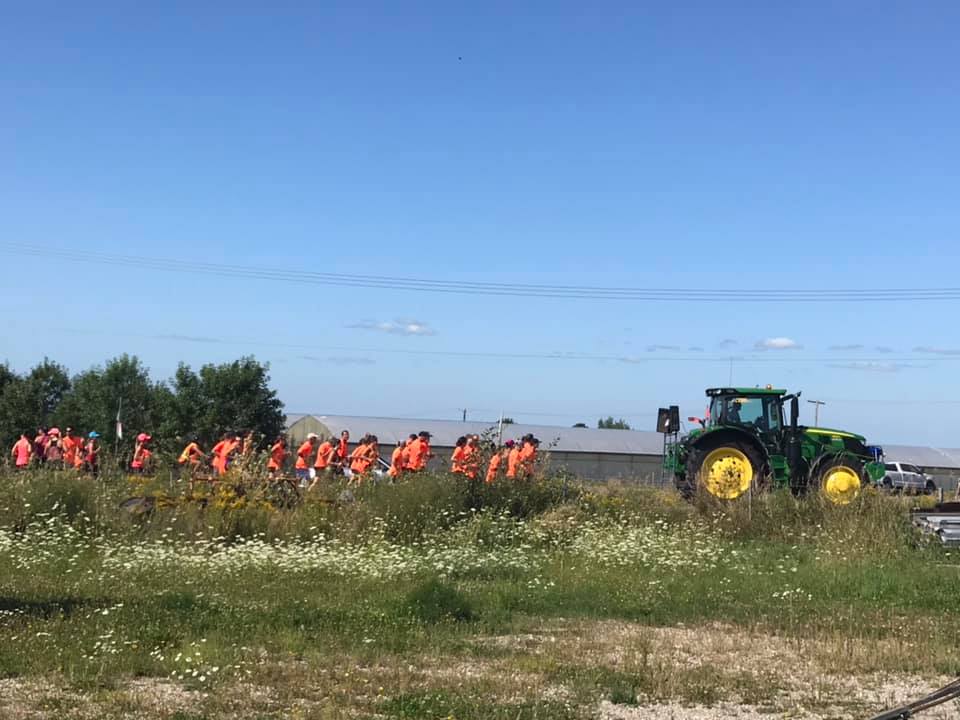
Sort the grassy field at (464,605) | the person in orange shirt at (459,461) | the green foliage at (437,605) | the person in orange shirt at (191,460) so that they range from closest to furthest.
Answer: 1. the grassy field at (464,605)
2. the green foliage at (437,605)
3. the person in orange shirt at (459,461)
4. the person in orange shirt at (191,460)

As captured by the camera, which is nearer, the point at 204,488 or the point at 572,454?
the point at 204,488

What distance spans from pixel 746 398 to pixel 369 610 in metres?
14.9

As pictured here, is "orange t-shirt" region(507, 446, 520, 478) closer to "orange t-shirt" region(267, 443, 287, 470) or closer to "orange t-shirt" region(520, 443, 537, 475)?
"orange t-shirt" region(520, 443, 537, 475)

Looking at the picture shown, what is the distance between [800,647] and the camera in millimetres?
A: 9883

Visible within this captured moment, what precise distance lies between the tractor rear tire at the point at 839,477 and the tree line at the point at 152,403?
3860cm

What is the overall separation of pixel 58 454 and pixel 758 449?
14.3m

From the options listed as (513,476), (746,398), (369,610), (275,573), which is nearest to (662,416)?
(746,398)

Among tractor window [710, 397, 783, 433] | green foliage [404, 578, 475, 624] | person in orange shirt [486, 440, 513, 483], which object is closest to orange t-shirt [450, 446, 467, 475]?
person in orange shirt [486, 440, 513, 483]

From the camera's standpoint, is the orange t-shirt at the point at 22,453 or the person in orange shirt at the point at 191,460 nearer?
the person in orange shirt at the point at 191,460

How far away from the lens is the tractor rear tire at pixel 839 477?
18953mm

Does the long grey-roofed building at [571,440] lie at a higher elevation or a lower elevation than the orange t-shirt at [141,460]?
higher

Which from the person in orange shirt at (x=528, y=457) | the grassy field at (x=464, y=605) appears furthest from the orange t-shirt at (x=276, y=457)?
the person in orange shirt at (x=528, y=457)

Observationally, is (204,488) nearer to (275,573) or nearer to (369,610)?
(275,573)

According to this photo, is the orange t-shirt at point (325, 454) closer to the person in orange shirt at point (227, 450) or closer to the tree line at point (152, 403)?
the person in orange shirt at point (227, 450)
